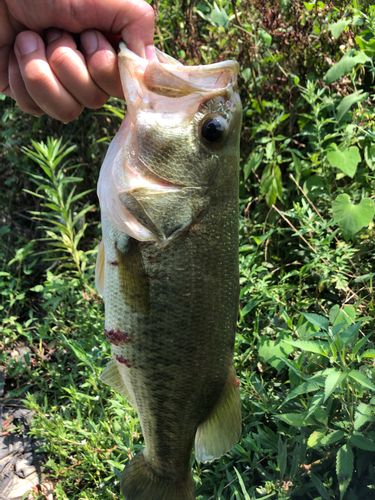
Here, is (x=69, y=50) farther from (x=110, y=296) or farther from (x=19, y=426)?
(x=19, y=426)

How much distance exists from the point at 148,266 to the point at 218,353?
1.38 ft

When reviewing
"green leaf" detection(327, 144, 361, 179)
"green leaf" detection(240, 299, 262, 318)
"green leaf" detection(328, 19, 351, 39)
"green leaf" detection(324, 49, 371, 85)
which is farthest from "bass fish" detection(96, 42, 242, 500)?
"green leaf" detection(328, 19, 351, 39)

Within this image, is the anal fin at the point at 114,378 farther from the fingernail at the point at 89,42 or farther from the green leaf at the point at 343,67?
the green leaf at the point at 343,67

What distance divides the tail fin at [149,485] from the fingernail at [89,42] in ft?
5.38

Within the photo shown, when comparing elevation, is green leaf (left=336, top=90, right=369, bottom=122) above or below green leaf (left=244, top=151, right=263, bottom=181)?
above

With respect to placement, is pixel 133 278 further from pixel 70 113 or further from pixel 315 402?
pixel 315 402

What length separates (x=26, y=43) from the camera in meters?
1.49

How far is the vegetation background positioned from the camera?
5.78ft

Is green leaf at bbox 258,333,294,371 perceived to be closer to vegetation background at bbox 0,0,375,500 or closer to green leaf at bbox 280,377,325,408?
vegetation background at bbox 0,0,375,500

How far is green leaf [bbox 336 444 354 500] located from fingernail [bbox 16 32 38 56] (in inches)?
77.7

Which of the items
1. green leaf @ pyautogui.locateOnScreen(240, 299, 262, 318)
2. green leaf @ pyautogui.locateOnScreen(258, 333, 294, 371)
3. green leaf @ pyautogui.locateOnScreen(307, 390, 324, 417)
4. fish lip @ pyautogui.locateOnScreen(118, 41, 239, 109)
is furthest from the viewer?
green leaf @ pyautogui.locateOnScreen(240, 299, 262, 318)

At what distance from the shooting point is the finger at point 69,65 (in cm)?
148

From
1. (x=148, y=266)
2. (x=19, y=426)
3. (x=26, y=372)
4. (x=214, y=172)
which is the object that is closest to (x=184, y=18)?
(x=214, y=172)

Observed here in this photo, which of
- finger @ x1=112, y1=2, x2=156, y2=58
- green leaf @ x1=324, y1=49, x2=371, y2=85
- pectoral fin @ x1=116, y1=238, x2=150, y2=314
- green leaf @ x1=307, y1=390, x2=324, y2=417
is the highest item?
green leaf @ x1=324, y1=49, x2=371, y2=85
